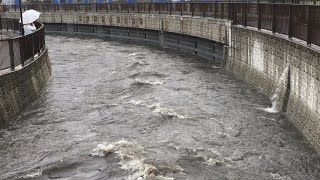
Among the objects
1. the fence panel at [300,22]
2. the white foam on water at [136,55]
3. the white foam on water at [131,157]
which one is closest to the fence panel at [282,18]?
the fence panel at [300,22]

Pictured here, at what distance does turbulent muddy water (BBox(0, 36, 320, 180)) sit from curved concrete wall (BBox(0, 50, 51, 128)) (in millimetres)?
446

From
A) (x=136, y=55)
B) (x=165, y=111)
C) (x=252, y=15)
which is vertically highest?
(x=252, y=15)

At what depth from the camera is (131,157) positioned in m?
12.6

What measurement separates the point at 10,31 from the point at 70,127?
24.1m

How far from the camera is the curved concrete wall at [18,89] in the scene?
1528cm

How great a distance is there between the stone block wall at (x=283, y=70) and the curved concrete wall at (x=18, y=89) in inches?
412

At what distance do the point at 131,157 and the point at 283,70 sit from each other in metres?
8.03

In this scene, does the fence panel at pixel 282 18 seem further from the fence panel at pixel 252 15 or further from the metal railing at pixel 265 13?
the fence panel at pixel 252 15

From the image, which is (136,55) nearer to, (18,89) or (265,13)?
(265,13)

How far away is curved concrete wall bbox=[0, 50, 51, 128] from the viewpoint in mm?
15281

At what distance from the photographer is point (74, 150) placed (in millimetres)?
13539

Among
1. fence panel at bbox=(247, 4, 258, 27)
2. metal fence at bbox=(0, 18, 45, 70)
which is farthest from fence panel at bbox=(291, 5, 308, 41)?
metal fence at bbox=(0, 18, 45, 70)

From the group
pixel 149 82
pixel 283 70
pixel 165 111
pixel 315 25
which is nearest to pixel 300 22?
pixel 315 25

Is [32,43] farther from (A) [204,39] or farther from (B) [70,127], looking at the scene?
(A) [204,39]
